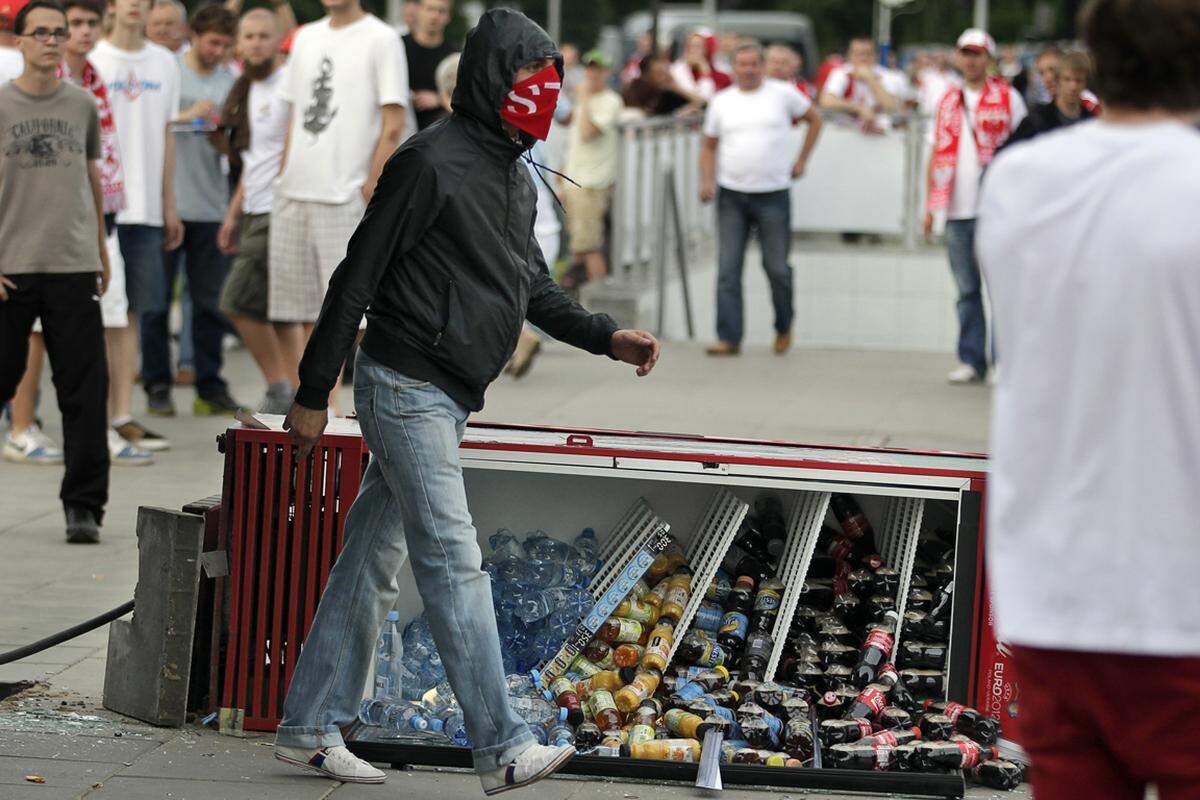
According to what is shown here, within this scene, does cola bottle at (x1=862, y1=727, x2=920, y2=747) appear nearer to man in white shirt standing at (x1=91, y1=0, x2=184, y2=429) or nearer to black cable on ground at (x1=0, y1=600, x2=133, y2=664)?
black cable on ground at (x1=0, y1=600, x2=133, y2=664)

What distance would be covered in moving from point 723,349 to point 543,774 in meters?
8.66

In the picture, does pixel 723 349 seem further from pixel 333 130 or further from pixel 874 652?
pixel 874 652

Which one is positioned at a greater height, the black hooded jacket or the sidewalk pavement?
the black hooded jacket

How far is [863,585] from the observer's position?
16.9 ft

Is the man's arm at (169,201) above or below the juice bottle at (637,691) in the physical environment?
above

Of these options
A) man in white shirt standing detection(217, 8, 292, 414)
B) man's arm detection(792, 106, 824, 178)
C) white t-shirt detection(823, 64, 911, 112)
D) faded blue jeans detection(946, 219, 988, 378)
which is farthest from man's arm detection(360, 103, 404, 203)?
white t-shirt detection(823, 64, 911, 112)

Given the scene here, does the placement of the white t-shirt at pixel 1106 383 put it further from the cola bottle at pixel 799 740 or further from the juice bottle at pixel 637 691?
the juice bottle at pixel 637 691

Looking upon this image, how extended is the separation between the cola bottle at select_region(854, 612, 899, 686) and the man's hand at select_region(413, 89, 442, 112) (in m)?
5.78

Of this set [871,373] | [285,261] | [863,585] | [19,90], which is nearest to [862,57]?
[871,373]

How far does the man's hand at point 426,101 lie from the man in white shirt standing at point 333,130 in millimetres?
1819

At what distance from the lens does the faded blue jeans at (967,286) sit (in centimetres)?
1113

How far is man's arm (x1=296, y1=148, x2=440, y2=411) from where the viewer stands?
4.14 m

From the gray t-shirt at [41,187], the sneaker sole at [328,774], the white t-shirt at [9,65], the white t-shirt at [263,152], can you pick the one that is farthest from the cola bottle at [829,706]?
the white t-shirt at [263,152]

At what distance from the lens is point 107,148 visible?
819cm
